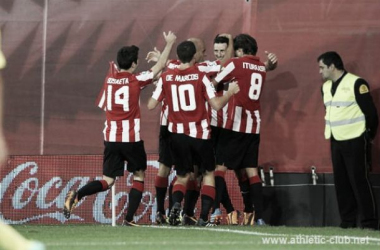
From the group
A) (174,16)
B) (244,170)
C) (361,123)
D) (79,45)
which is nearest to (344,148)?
(361,123)

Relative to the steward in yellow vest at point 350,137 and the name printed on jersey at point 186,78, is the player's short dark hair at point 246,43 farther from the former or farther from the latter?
the name printed on jersey at point 186,78

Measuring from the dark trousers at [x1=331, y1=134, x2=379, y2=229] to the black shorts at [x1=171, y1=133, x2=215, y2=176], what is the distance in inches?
55.8

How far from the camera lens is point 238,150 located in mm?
11039

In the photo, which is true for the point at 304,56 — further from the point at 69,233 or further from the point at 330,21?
the point at 69,233

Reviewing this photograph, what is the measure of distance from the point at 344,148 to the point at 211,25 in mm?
2627

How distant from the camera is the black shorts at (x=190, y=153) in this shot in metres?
10.3

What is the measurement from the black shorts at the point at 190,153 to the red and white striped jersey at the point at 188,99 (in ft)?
0.21

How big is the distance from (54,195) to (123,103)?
2108mm

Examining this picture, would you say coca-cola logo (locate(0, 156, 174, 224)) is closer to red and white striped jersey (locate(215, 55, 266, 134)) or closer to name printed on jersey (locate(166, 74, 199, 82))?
red and white striped jersey (locate(215, 55, 266, 134))

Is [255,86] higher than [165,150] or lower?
higher

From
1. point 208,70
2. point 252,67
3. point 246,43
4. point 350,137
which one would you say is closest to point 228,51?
point 246,43

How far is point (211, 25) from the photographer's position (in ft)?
40.1

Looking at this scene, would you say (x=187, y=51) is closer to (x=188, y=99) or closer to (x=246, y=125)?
(x=188, y=99)

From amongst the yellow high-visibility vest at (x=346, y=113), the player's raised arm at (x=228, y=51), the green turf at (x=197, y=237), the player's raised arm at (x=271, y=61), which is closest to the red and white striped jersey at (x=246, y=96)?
the player's raised arm at (x=271, y=61)
